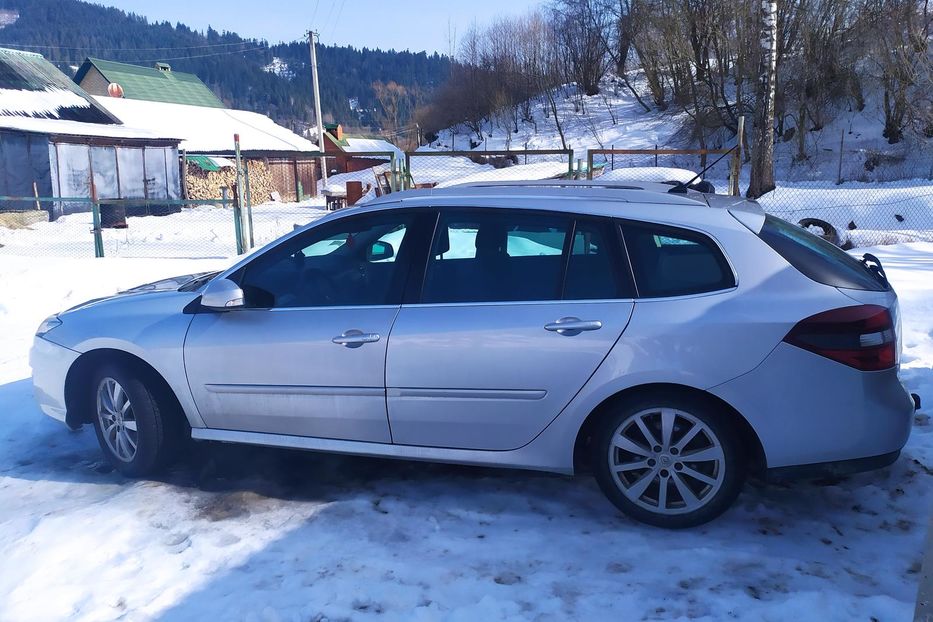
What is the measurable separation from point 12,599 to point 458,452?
6.44ft

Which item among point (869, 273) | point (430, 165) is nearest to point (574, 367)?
point (869, 273)

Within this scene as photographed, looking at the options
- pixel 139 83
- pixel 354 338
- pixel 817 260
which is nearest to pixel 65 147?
pixel 139 83

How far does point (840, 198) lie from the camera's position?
16.7 m

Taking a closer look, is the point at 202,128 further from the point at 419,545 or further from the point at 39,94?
the point at 419,545

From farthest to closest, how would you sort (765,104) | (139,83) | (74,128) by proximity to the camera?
(139,83) < (74,128) < (765,104)

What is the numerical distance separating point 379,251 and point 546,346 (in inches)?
49.1

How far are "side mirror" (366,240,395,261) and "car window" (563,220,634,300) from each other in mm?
1091

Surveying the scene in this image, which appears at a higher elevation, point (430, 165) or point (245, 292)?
point (430, 165)

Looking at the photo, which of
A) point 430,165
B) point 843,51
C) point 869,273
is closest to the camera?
point 869,273

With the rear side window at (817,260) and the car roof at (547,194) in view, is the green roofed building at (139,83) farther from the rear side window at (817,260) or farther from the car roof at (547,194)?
the rear side window at (817,260)

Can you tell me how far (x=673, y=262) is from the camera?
3.31 meters

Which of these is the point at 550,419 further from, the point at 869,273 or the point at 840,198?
the point at 840,198

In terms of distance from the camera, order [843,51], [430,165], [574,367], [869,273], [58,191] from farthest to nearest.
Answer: [430,165]
[843,51]
[58,191]
[869,273]
[574,367]

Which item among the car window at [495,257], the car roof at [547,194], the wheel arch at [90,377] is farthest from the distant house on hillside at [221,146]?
the car window at [495,257]
